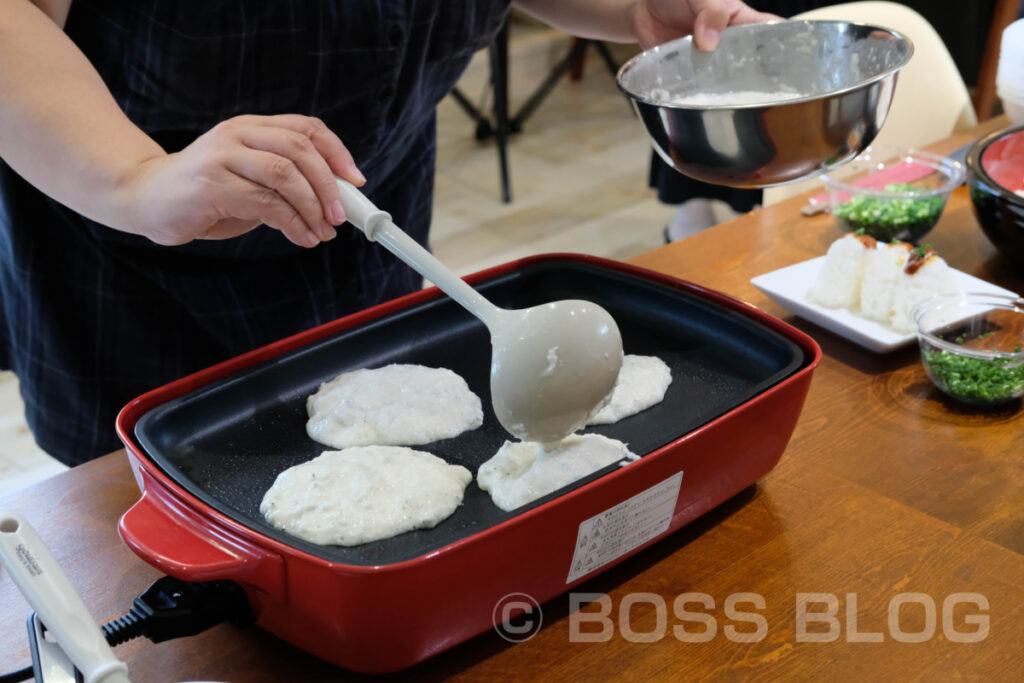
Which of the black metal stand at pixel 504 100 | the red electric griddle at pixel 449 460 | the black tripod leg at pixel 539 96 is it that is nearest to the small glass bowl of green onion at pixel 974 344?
the red electric griddle at pixel 449 460

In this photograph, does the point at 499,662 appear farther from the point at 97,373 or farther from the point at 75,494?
the point at 97,373

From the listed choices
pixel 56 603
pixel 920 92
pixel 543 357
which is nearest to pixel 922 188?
pixel 920 92

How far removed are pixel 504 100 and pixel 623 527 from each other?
3168 millimetres

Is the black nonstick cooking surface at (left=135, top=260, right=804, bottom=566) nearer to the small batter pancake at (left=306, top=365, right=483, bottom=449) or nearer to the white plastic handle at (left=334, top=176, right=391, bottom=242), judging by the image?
the small batter pancake at (left=306, top=365, right=483, bottom=449)

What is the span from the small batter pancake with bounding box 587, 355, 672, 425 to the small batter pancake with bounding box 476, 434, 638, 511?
0.04m

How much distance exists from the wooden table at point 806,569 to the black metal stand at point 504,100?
261cm

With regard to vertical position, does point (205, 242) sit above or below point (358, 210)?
below

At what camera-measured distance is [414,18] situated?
1.12 m

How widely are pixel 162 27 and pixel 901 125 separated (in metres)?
1.43

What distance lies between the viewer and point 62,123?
822 mm

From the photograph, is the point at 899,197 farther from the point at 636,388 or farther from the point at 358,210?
the point at 358,210

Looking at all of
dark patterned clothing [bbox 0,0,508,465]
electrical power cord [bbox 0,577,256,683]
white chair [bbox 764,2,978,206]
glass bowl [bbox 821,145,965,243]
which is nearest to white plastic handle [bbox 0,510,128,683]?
electrical power cord [bbox 0,577,256,683]

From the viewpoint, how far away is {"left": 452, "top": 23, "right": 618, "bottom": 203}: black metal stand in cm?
361

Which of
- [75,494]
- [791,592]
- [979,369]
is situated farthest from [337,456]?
[979,369]
